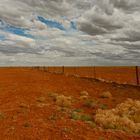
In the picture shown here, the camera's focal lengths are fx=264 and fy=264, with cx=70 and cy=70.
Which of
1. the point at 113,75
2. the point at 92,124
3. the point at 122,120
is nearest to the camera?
the point at 92,124

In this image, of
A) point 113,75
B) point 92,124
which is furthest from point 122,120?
point 113,75

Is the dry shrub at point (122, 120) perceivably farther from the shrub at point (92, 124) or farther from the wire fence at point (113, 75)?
the wire fence at point (113, 75)

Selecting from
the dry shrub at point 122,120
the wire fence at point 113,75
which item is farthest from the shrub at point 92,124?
the wire fence at point 113,75

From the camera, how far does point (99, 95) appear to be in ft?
58.9

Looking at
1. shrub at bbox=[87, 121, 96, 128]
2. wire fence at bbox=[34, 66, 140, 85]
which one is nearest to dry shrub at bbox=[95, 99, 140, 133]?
shrub at bbox=[87, 121, 96, 128]

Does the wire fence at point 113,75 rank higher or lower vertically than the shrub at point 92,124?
lower

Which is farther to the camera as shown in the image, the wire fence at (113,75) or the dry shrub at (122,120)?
the wire fence at (113,75)

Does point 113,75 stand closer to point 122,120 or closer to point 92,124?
point 122,120

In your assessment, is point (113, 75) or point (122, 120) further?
point (113, 75)

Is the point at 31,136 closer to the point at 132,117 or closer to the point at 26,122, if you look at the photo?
the point at 26,122

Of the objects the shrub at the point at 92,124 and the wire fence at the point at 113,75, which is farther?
the wire fence at the point at 113,75

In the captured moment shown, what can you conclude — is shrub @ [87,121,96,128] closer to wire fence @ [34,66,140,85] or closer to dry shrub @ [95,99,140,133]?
dry shrub @ [95,99,140,133]

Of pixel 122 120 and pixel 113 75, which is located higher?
pixel 122 120

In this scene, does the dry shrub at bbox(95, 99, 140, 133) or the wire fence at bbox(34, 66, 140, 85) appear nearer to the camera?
the dry shrub at bbox(95, 99, 140, 133)
